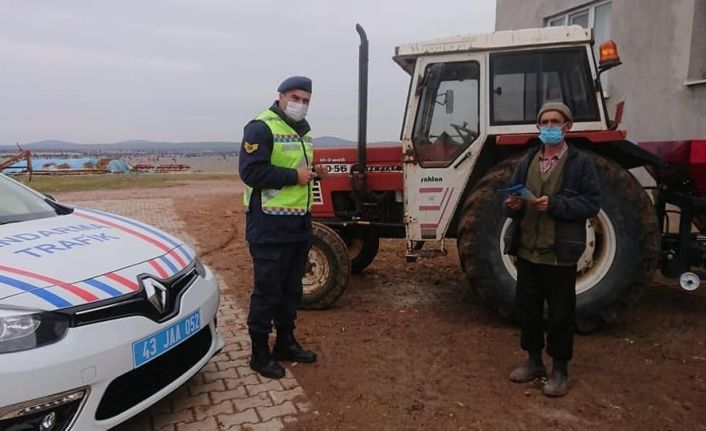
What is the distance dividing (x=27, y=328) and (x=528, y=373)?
280cm

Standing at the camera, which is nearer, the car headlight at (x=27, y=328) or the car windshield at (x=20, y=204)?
the car headlight at (x=27, y=328)

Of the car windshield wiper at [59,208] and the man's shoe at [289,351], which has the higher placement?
the car windshield wiper at [59,208]

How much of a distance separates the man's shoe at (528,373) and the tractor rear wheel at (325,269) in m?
1.80

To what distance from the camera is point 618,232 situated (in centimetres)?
401

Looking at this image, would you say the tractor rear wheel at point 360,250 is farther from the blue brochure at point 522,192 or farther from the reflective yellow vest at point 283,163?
the blue brochure at point 522,192

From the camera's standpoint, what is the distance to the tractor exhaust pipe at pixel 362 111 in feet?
14.7

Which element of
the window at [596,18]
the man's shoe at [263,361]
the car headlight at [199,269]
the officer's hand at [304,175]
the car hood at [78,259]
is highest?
the window at [596,18]

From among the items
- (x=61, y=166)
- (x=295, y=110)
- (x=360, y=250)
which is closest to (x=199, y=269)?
(x=295, y=110)

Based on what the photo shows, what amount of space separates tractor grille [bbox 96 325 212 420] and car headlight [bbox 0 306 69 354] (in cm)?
36

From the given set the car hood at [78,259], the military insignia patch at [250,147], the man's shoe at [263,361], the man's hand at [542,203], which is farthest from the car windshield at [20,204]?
the man's hand at [542,203]

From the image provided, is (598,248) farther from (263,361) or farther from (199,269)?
(199,269)

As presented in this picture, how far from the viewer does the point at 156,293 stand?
111 inches

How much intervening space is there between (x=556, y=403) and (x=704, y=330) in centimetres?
192

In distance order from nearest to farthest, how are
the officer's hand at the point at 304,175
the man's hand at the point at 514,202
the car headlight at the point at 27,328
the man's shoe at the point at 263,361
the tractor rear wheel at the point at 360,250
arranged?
the car headlight at the point at 27,328
the man's hand at the point at 514,202
the officer's hand at the point at 304,175
the man's shoe at the point at 263,361
the tractor rear wheel at the point at 360,250
